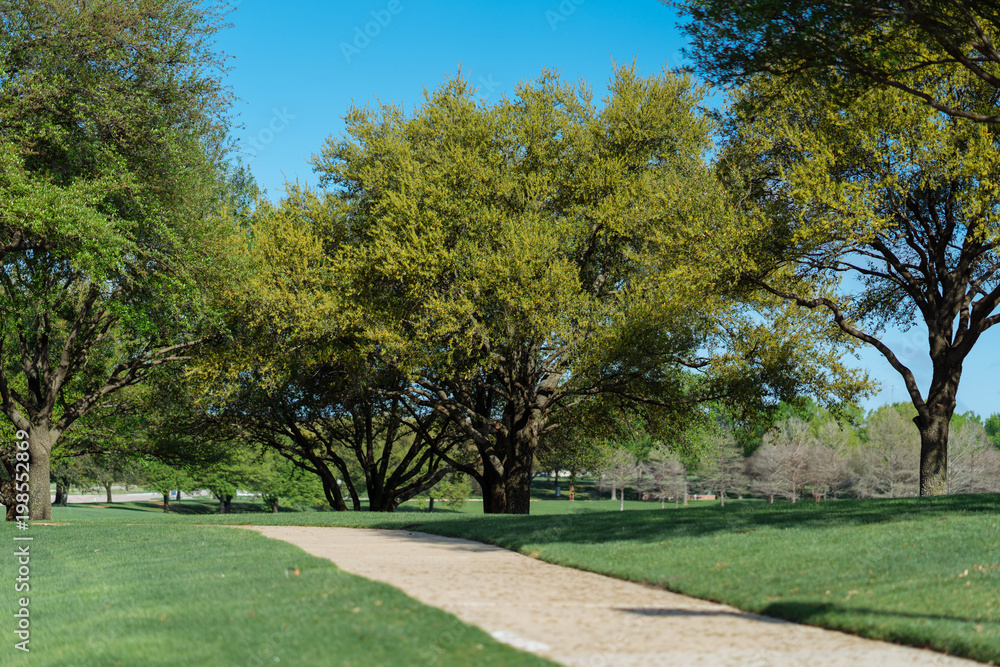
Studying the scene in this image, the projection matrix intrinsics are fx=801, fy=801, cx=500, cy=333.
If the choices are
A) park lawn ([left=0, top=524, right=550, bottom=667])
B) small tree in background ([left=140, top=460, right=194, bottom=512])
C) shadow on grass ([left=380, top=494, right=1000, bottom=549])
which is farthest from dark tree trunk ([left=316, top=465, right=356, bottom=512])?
small tree in background ([left=140, top=460, right=194, bottom=512])

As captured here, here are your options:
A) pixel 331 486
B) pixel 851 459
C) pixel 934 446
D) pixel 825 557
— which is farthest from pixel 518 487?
pixel 851 459

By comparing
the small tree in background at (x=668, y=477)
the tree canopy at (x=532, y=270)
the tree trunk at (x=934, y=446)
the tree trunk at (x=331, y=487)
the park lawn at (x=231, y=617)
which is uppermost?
the tree canopy at (x=532, y=270)

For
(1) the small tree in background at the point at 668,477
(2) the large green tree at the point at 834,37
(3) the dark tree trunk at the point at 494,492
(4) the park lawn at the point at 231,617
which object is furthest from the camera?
(1) the small tree in background at the point at 668,477

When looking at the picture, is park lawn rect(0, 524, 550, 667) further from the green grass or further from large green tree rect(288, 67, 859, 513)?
large green tree rect(288, 67, 859, 513)

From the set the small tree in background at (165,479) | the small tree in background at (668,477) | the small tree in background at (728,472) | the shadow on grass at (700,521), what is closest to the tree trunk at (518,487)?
the shadow on grass at (700,521)

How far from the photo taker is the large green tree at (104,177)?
16703 mm

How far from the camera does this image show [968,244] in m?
18.4

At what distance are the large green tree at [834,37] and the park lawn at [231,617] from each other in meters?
10.4

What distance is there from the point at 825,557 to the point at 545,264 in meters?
11.6

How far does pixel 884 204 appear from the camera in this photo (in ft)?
61.0

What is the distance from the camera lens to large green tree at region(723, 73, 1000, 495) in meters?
16.7

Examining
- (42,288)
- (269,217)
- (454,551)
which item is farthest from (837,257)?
(42,288)

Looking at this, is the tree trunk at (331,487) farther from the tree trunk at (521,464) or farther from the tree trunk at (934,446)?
the tree trunk at (934,446)

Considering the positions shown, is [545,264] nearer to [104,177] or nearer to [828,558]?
[104,177]
